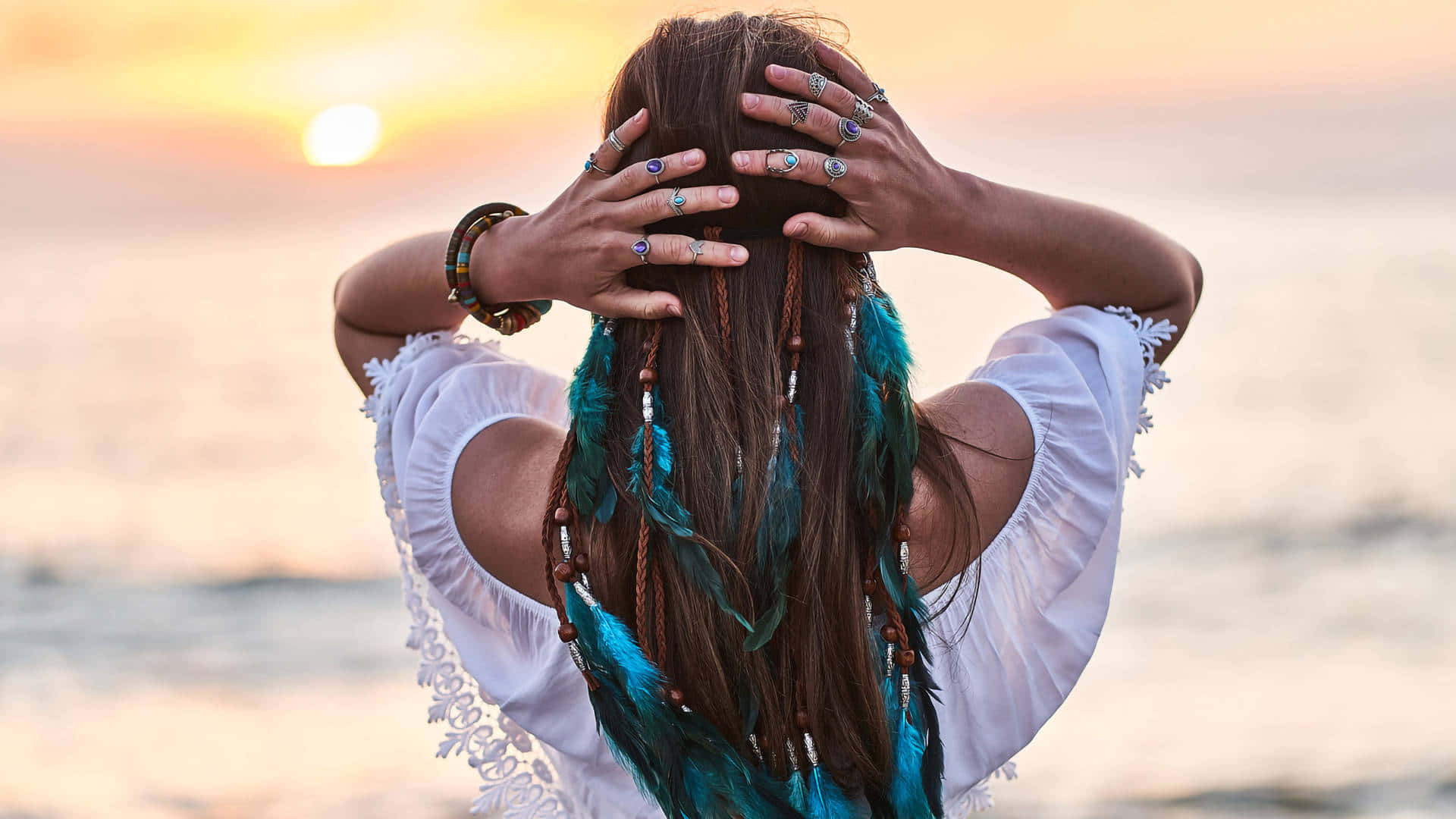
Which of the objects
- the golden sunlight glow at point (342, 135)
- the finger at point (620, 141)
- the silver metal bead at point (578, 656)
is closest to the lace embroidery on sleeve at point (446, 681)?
the silver metal bead at point (578, 656)

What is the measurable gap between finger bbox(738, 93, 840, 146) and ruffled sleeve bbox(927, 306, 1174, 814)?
347 millimetres

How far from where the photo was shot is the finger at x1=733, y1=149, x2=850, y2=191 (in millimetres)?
948

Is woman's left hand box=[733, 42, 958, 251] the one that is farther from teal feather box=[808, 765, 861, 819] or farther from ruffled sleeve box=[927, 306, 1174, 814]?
teal feather box=[808, 765, 861, 819]

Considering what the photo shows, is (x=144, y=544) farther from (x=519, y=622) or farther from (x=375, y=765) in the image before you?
(x=519, y=622)

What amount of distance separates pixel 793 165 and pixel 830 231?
7 centimetres

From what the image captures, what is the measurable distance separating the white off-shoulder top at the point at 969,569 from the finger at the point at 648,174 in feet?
1.08

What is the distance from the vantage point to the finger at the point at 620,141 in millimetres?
995

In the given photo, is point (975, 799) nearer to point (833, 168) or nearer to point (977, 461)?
point (977, 461)

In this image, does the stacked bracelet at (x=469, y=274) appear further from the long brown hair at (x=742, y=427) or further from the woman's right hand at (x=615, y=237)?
the long brown hair at (x=742, y=427)

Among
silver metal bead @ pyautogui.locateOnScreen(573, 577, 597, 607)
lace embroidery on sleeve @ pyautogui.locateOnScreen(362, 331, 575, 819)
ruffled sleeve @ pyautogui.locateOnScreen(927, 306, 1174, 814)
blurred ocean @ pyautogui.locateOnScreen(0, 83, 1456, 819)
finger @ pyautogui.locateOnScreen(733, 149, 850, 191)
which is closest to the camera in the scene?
finger @ pyautogui.locateOnScreen(733, 149, 850, 191)

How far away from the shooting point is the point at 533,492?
1.13 m

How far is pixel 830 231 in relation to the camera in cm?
99

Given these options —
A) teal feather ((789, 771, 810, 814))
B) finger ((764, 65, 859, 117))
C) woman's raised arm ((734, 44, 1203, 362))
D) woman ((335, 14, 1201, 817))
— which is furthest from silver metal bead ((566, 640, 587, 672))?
finger ((764, 65, 859, 117))

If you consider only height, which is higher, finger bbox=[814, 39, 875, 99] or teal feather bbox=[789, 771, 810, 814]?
finger bbox=[814, 39, 875, 99]
